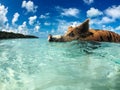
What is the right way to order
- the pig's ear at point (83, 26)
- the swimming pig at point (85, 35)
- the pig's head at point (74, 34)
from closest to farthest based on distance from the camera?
the pig's head at point (74, 34)
the swimming pig at point (85, 35)
the pig's ear at point (83, 26)

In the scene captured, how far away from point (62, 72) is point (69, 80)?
1.69 metres

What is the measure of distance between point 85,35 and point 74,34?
201cm

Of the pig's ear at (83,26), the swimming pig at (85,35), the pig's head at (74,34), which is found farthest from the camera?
the pig's ear at (83,26)

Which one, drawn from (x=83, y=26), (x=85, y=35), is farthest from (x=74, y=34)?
(x=83, y=26)

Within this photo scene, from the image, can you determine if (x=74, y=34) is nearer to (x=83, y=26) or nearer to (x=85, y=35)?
(x=85, y=35)

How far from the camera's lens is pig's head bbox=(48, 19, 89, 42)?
3816 cm

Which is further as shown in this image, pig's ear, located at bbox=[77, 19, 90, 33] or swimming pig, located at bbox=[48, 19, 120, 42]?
pig's ear, located at bbox=[77, 19, 90, 33]

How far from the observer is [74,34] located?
40.4 m

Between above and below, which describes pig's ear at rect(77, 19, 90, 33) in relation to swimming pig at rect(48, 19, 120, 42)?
above

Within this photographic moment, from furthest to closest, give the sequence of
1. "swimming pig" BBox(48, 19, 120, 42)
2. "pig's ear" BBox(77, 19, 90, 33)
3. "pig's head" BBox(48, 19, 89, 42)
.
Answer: "pig's ear" BBox(77, 19, 90, 33), "swimming pig" BBox(48, 19, 120, 42), "pig's head" BBox(48, 19, 89, 42)

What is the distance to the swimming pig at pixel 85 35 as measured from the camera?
127 feet

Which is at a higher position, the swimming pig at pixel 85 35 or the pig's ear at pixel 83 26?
the pig's ear at pixel 83 26

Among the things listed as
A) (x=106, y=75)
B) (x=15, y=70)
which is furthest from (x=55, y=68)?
(x=106, y=75)

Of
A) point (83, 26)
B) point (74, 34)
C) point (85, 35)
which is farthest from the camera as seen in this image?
point (85, 35)
